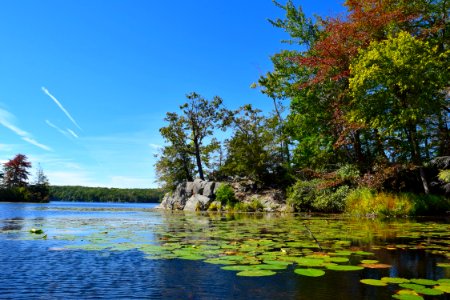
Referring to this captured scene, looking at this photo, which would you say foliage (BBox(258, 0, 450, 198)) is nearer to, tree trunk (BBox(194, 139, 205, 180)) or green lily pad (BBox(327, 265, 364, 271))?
green lily pad (BBox(327, 265, 364, 271))

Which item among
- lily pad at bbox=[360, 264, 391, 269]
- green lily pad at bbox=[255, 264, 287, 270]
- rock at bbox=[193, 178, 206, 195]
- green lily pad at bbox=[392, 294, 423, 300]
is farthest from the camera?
rock at bbox=[193, 178, 206, 195]

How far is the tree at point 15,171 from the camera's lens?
64875 mm

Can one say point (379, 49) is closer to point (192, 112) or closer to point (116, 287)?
point (116, 287)

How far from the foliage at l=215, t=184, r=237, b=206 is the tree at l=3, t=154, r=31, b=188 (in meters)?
51.9

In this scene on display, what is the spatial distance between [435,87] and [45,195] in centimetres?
6880

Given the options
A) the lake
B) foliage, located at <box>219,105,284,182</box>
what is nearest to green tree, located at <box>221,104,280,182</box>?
foliage, located at <box>219,105,284,182</box>

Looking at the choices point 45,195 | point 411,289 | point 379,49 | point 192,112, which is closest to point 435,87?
point 379,49

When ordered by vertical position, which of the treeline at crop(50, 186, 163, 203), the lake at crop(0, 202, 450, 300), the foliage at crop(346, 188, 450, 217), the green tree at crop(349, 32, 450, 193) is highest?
the green tree at crop(349, 32, 450, 193)

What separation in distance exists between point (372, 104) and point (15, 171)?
67811mm

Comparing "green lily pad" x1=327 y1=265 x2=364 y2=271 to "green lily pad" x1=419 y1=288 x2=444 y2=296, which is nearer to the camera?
"green lily pad" x1=419 y1=288 x2=444 y2=296

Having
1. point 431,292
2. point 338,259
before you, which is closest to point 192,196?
point 338,259

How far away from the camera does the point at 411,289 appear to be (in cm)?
361

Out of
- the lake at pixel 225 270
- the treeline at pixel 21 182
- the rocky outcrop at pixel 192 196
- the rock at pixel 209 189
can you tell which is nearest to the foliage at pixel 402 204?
the lake at pixel 225 270

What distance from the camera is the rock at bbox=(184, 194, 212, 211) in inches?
1183
